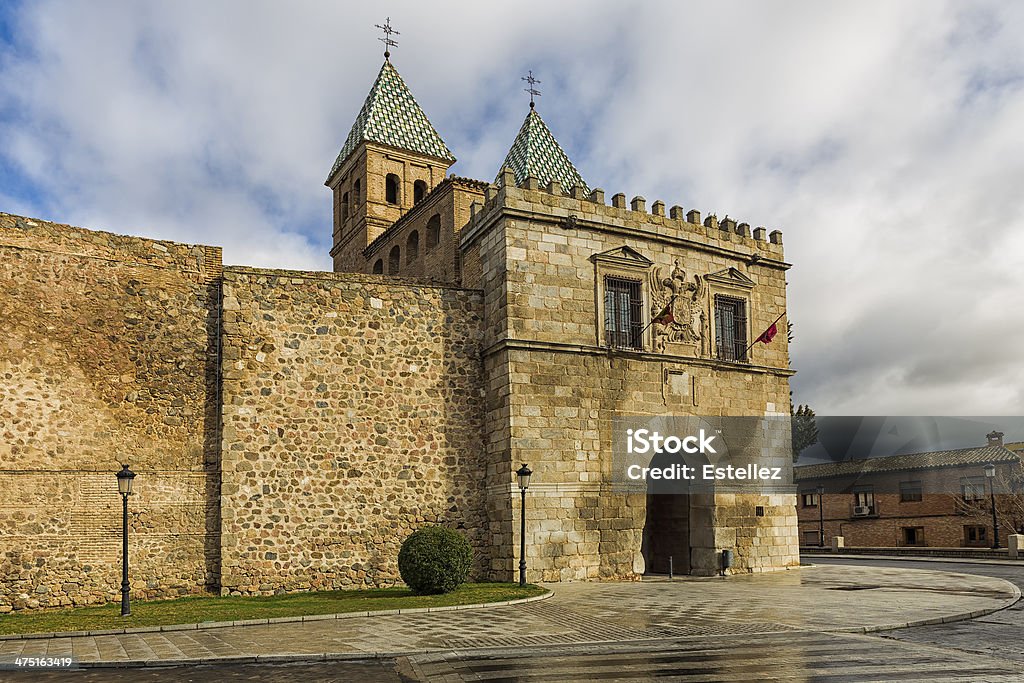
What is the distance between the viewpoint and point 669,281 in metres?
24.2

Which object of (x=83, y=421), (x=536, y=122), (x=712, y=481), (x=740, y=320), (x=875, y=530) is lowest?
(x=875, y=530)

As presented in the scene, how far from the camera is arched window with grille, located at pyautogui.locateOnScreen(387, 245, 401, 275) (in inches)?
1230

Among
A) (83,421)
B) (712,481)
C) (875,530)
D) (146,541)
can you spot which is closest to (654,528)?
(712,481)

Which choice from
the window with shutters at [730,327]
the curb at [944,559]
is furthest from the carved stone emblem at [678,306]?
the curb at [944,559]

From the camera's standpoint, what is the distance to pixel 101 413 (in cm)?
1920

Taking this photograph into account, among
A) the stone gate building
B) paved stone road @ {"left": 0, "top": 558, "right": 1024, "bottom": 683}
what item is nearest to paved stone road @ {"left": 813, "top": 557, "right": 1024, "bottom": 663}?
paved stone road @ {"left": 0, "top": 558, "right": 1024, "bottom": 683}

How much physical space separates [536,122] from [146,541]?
72.2 feet

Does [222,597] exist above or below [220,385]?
below

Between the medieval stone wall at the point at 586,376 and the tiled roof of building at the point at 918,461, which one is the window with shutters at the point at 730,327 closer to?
the medieval stone wall at the point at 586,376

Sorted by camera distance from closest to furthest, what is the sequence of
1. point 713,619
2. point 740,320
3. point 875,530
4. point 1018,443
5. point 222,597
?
point 713,619, point 222,597, point 740,320, point 875,530, point 1018,443

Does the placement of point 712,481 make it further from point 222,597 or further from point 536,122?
point 536,122

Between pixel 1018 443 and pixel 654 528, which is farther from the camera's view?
pixel 1018 443

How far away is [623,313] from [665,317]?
1116 millimetres

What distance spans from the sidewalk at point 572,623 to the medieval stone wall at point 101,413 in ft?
17.9
